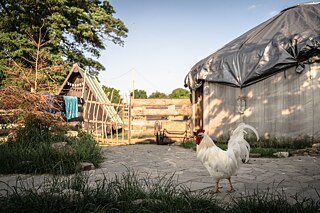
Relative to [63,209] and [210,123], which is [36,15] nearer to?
[210,123]

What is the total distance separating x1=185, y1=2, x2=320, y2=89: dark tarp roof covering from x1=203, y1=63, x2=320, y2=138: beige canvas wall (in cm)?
32

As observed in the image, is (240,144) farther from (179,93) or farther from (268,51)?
(179,93)

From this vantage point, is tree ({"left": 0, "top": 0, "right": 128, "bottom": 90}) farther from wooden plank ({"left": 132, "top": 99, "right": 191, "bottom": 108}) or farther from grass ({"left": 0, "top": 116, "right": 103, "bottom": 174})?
grass ({"left": 0, "top": 116, "right": 103, "bottom": 174})

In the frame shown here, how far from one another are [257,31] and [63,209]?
9184 mm

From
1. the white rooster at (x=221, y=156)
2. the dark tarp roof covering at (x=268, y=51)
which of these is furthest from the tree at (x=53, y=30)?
the white rooster at (x=221, y=156)

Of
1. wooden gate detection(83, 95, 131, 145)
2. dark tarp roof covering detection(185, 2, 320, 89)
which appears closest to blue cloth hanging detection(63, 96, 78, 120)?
wooden gate detection(83, 95, 131, 145)

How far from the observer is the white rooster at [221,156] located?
3.12 metres

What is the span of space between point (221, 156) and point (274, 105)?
5.52 meters

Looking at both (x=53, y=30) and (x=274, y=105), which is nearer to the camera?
(x=274, y=105)

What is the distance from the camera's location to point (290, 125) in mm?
7562

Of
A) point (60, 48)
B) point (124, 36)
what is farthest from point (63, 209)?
point (124, 36)

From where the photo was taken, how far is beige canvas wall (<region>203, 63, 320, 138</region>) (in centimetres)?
734

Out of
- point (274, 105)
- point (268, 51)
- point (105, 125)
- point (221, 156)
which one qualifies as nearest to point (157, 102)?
point (105, 125)

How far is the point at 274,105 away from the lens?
7840 millimetres
